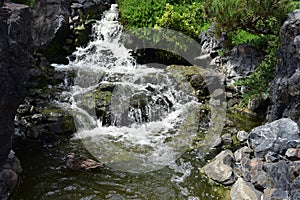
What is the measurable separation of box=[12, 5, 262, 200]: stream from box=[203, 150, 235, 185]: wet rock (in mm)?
254

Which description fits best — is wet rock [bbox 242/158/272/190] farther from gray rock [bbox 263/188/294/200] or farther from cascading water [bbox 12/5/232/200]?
cascading water [bbox 12/5/232/200]

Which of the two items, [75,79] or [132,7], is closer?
[75,79]

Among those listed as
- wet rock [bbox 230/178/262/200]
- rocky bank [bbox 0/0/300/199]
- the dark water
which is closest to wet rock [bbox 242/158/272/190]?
rocky bank [bbox 0/0/300/199]

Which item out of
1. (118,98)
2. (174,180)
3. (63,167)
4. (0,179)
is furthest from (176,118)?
(0,179)

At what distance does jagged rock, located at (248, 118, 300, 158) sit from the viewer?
7.87 metres

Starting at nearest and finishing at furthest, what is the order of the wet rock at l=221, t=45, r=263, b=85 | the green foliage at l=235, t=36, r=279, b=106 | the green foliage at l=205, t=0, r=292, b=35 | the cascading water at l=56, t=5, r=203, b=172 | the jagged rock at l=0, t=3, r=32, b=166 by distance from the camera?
the jagged rock at l=0, t=3, r=32, b=166 < the cascading water at l=56, t=5, r=203, b=172 < the green foliage at l=205, t=0, r=292, b=35 < the green foliage at l=235, t=36, r=279, b=106 < the wet rock at l=221, t=45, r=263, b=85

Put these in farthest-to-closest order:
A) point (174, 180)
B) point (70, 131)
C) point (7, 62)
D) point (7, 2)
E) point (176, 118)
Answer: point (176, 118) → point (70, 131) → point (174, 180) → point (7, 2) → point (7, 62)

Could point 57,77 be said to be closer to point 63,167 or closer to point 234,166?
point 63,167

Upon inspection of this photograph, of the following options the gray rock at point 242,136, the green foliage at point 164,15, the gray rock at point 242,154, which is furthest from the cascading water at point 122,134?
the gray rock at point 242,154

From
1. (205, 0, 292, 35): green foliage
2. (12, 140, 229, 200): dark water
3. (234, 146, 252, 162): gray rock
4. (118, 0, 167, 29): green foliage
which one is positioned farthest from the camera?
(118, 0, 167, 29): green foliage

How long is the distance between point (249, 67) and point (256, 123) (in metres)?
2.83

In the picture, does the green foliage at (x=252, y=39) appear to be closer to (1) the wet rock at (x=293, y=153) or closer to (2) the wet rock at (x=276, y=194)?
(1) the wet rock at (x=293, y=153)

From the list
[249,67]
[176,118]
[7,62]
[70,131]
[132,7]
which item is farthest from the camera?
[132,7]

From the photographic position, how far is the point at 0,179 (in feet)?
23.9
